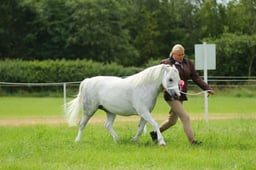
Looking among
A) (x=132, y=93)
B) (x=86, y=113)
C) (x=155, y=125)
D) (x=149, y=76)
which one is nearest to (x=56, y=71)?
(x=86, y=113)

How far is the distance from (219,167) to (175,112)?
259 centimetres

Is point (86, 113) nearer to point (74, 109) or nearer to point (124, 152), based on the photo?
point (74, 109)

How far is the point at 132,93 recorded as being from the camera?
9938mm

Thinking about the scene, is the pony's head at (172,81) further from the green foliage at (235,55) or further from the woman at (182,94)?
the green foliage at (235,55)

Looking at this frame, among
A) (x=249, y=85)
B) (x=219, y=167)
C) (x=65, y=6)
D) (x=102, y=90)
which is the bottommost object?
(x=249, y=85)

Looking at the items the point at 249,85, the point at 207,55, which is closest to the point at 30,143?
the point at 207,55

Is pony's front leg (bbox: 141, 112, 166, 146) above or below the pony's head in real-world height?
below

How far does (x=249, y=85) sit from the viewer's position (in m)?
33.3

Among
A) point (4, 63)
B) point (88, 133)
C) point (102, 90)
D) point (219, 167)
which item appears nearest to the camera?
point (219, 167)

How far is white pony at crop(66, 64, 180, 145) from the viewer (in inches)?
377

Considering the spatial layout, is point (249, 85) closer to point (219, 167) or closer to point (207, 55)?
point (207, 55)

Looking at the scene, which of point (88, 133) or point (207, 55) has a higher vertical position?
point (207, 55)

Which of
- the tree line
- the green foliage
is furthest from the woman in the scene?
the tree line

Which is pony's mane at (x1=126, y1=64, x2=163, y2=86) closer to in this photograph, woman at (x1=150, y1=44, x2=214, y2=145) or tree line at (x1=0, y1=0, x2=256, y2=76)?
woman at (x1=150, y1=44, x2=214, y2=145)
